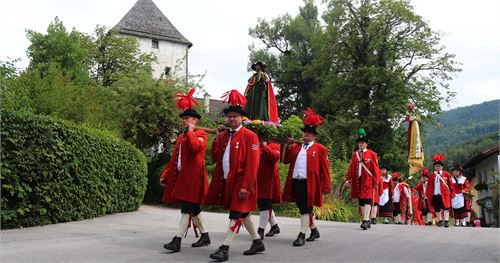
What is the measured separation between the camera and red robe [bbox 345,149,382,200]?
10914 millimetres

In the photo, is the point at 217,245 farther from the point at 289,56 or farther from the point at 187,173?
the point at 289,56

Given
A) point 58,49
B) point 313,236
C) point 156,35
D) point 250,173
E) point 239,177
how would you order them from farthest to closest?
point 156,35
point 58,49
point 313,236
point 239,177
point 250,173

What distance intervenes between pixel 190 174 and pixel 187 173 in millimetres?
45

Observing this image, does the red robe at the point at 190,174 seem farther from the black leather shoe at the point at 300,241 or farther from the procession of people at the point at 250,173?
the black leather shoe at the point at 300,241

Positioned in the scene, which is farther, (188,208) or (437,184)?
(437,184)

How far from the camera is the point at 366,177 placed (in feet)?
35.9

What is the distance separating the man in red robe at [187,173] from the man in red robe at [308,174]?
1700mm

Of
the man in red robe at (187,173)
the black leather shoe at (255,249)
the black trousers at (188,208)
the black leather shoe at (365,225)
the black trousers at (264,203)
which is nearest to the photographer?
the black leather shoe at (255,249)

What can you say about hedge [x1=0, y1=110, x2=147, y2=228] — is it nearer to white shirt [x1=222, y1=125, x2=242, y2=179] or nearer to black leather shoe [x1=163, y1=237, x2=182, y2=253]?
black leather shoe [x1=163, y1=237, x2=182, y2=253]

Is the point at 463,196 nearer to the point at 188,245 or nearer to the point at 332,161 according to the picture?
the point at 332,161

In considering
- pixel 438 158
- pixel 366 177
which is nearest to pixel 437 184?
pixel 438 158

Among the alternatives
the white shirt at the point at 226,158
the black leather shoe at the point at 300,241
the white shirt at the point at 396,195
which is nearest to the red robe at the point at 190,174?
the white shirt at the point at 226,158

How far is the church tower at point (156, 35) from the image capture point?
156 ft

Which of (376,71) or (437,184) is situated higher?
(376,71)
